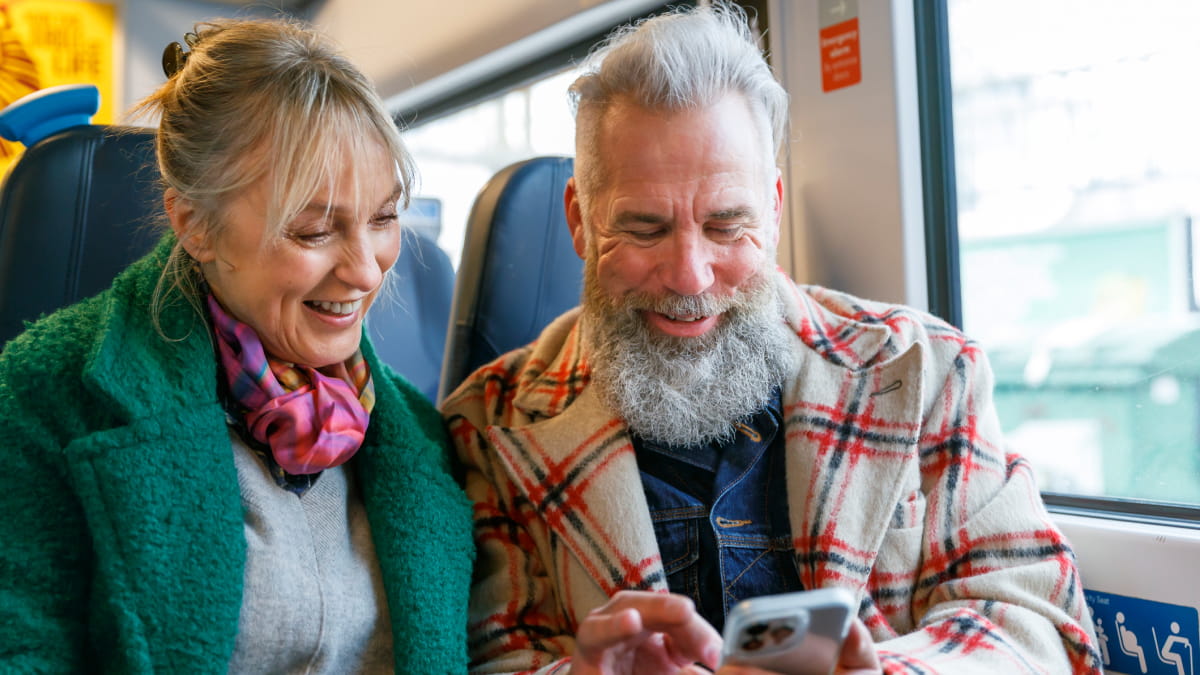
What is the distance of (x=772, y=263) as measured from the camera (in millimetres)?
1522

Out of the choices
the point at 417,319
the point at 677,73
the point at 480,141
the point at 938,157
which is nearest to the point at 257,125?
the point at 677,73

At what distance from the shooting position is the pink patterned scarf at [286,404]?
1.27m

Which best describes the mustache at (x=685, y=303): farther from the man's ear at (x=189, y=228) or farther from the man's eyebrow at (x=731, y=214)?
the man's ear at (x=189, y=228)

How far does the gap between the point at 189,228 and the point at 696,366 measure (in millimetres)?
727

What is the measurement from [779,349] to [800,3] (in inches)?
35.5

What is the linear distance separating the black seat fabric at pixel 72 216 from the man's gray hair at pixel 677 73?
0.72 m

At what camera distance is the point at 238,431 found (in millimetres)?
1310

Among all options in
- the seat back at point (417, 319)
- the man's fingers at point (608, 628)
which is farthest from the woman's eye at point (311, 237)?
the seat back at point (417, 319)

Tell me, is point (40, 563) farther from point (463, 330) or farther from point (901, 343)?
point (901, 343)

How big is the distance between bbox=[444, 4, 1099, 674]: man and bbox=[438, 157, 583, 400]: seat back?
1.25 ft

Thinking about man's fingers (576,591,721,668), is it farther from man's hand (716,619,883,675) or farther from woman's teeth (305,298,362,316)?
woman's teeth (305,298,362,316)

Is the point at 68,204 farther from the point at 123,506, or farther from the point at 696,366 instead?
the point at 696,366

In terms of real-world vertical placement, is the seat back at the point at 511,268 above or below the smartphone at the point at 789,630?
above

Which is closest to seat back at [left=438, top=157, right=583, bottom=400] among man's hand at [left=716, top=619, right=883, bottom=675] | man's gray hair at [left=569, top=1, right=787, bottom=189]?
man's gray hair at [left=569, top=1, right=787, bottom=189]
